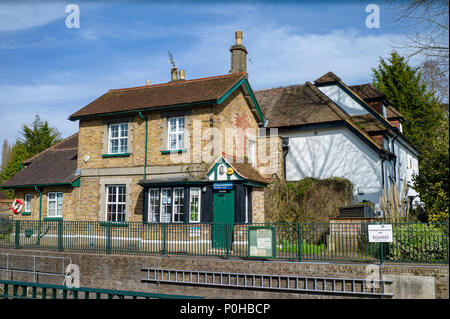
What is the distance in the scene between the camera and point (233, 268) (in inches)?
502

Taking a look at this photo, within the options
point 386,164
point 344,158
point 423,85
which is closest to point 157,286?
point 344,158

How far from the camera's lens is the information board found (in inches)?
512

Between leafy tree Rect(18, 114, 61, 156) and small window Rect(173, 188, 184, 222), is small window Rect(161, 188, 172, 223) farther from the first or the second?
leafy tree Rect(18, 114, 61, 156)

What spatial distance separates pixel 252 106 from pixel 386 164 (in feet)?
28.3

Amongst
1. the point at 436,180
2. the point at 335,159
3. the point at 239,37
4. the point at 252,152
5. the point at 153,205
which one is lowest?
the point at 153,205

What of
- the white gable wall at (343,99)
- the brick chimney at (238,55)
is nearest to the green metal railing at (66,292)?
the brick chimney at (238,55)

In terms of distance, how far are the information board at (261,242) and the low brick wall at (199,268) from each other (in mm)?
549

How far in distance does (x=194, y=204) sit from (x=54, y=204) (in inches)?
332

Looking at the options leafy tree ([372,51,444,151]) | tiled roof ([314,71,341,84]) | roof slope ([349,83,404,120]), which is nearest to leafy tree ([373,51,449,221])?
leafy tree ([372,51,444,151])

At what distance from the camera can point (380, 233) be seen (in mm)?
11984

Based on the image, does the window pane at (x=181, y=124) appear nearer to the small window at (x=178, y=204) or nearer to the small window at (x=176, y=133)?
the small window at (x=176, y=133)

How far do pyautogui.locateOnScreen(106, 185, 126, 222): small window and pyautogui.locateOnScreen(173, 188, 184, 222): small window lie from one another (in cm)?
310

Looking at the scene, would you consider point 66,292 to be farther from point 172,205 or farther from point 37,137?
point 37,137

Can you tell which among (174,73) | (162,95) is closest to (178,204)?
(162,95)
